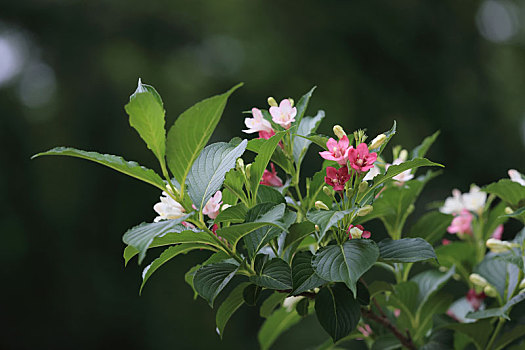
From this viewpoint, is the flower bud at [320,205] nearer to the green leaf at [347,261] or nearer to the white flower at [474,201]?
A: the green leaf at [347,261]

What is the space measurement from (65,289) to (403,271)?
2284 mm

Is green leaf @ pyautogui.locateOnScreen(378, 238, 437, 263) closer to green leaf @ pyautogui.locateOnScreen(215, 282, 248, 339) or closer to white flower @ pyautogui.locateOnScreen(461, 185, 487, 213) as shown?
green leaf @ pyautogui.locateOnScreen(215, 282, 248, 339)

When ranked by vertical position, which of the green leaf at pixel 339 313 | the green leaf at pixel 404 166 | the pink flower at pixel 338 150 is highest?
the pink flower at pixel 338 150

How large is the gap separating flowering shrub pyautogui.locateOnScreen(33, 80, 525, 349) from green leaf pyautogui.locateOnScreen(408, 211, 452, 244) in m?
0.04

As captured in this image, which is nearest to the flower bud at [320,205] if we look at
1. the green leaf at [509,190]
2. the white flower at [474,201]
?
the green leaf at [509,190]

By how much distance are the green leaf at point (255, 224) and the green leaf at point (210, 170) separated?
4 centimetres

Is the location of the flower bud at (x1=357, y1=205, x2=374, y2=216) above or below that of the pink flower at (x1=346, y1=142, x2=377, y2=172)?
below

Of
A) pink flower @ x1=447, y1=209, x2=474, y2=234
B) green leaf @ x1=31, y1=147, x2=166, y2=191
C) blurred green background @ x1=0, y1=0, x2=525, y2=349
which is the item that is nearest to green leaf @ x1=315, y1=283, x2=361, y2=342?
green leaf @ x1=31, y1=147, x2=166, y2=191

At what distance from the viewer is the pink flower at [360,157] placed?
51cm

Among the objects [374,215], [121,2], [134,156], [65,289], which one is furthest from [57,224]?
[374,215]

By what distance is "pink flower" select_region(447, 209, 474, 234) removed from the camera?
30.8 inches

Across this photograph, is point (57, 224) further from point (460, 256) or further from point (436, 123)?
point (460, 256)

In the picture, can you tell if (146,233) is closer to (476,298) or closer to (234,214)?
(234,214)

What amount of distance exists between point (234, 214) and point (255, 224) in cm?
6
